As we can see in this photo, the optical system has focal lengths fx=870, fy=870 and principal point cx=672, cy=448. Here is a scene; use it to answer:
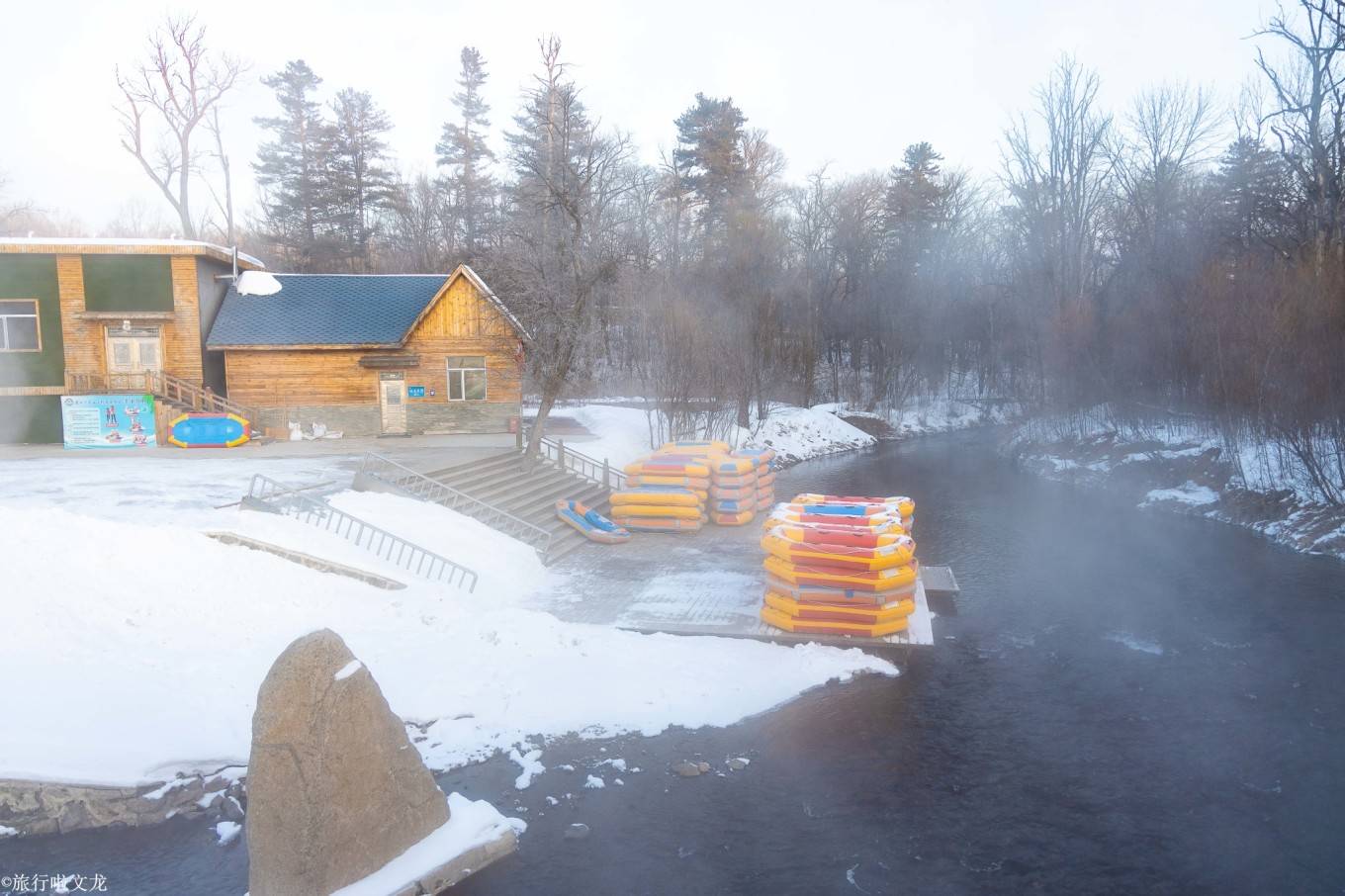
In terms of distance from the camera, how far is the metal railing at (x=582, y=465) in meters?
20.4

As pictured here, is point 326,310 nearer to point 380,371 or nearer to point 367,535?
point 380,371

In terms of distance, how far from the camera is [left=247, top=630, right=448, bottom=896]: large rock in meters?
5.57

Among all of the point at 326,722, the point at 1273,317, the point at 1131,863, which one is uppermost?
the point at 1273,317

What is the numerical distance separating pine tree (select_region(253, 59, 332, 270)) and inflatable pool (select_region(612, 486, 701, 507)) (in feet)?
100

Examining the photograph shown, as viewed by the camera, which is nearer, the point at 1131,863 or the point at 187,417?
the point at 1131,863

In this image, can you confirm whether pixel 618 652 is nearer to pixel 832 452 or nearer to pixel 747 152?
pixel 832 452

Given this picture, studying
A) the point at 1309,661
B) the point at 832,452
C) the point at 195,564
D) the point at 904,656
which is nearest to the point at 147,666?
the point at 195,564

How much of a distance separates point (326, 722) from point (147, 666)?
3986 millimetres

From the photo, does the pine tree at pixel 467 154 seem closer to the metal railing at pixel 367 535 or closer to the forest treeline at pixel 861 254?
the forest treeline at pixel 861 254

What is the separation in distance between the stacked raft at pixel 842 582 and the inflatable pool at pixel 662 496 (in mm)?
5774

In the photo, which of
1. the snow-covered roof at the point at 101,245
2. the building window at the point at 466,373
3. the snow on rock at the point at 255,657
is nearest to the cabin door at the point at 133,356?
the snow-covered roof at the point at 101,245

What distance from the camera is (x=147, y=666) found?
8516mm

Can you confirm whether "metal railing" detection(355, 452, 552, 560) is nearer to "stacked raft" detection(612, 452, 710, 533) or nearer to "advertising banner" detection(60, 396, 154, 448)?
"stacked raft" detection(612, 452, 710, 533)

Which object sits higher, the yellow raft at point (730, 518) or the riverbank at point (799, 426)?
the riverbank at point (799, 426)
